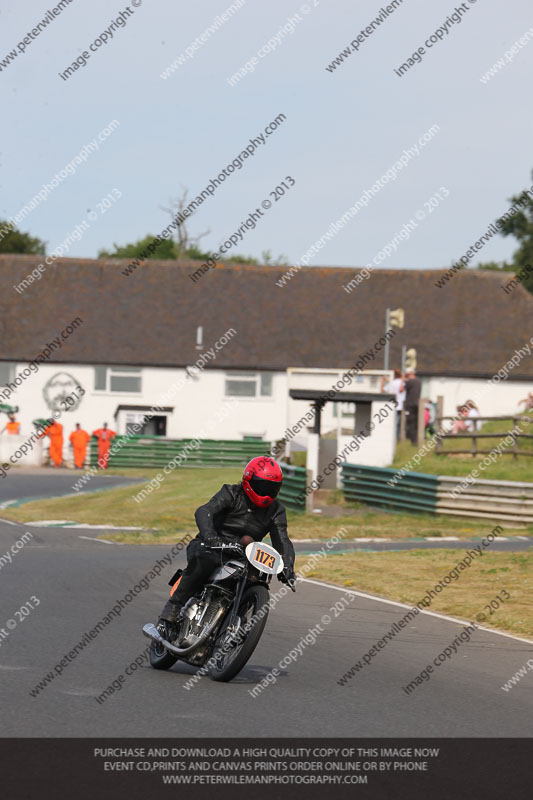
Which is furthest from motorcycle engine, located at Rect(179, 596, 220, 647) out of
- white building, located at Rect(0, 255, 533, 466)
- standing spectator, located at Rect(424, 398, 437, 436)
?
white building, located at Rect(0, 255, 533, 466)

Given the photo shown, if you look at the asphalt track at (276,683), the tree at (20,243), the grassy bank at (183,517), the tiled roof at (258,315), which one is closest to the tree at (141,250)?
the tree at (20,243)

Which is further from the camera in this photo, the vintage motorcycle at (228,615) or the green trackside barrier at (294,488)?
the green trackside barrier at (294,488)

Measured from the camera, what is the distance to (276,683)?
8773 millimetres

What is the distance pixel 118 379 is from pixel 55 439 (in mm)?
9326

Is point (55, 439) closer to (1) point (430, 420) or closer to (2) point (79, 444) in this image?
(2) point (79, 444)

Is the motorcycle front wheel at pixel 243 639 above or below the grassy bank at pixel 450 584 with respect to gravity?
above

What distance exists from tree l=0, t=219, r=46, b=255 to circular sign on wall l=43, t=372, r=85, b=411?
30946 millimetres

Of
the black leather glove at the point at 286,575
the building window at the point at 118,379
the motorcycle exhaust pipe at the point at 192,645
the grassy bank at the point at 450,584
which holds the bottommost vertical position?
the grassy bank at the point at 450,584

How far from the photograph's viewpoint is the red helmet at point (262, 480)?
351 inches

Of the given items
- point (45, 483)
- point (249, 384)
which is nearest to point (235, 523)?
point (45, 483)

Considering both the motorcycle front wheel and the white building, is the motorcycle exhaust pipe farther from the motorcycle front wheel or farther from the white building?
the white building

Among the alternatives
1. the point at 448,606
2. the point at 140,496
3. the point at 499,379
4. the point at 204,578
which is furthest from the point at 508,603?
the point at 499,379

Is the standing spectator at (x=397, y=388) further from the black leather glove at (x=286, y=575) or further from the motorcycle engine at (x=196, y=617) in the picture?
the black leather glove at (x=286, y=575)
